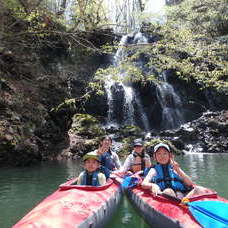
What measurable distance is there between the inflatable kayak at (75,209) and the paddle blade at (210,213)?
1.47 m

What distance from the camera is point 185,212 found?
4387 mm

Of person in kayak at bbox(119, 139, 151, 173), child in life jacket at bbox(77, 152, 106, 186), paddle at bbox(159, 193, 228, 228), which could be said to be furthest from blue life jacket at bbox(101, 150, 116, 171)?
paddle at bbox(159, 193, 228, 228)

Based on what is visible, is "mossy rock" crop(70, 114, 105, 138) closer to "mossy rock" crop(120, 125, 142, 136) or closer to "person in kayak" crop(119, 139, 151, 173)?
"mossy rock" crop(120, 125, 142, 136)

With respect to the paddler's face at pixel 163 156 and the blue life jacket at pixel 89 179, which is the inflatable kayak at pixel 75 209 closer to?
the blue life jacket at pixel 89 179

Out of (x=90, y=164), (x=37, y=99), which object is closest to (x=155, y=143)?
(x=37, y=99)

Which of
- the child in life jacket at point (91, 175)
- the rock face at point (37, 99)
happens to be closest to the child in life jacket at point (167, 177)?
the child in life jacket at point (91, 175)

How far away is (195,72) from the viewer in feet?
27.2

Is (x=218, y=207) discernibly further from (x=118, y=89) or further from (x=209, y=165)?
(x=118, y=89)

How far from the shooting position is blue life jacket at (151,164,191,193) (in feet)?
18.6

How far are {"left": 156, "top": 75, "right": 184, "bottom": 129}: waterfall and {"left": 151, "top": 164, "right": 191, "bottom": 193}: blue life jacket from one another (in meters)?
18.2

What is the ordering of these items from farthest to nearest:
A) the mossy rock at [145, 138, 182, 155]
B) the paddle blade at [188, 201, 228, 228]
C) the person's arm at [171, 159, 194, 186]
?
the mossy rock at [145, 138, 182, 155], the person's arm at [171, 159, 194, 186], the paddle blade at [188, 201, 228, 228]

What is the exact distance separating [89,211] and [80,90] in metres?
19.6

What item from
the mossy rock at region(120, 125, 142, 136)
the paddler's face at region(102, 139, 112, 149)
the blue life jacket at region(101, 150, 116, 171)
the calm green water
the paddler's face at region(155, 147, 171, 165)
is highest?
the mossy rock at region(120, 125, 142, 136)

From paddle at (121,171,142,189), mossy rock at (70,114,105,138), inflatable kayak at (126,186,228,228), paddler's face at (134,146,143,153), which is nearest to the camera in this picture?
inflatable kayak at (126,186,228,228)
